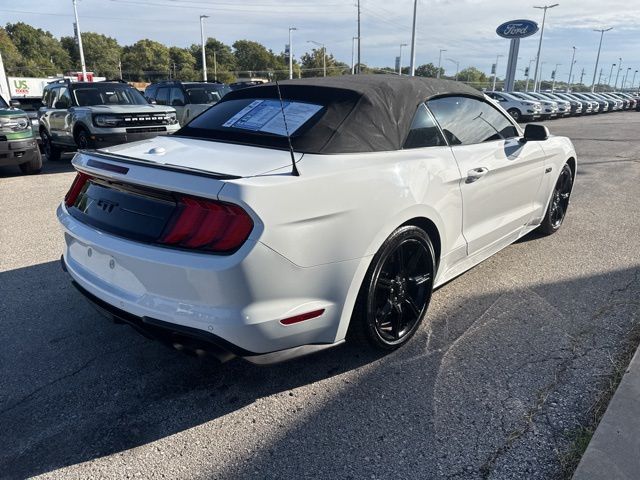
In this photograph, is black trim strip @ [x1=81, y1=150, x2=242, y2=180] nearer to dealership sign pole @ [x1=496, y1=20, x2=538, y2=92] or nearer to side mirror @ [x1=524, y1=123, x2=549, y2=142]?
side mirror @ [x1=524, y1=123, x2=549, y2=142]

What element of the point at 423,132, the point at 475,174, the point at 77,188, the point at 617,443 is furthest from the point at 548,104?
the point at 77,188

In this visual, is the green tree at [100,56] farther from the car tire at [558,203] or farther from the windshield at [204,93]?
the car tire at [558,203]

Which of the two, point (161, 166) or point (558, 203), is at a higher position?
point (161, 166)

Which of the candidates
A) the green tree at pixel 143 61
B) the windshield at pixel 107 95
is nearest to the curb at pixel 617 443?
the windshield at pixel 107 95

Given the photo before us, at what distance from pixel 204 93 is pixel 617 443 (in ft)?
44.4

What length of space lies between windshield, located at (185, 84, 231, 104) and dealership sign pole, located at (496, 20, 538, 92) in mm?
29437

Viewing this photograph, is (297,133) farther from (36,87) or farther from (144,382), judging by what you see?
(36,87)

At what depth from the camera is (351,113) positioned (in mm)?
2945

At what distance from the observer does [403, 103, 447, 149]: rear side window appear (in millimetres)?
3096

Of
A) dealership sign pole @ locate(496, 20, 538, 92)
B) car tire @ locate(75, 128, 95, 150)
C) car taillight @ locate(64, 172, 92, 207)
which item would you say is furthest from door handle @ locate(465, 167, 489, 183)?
dealership sign pole @ locate(496, 20, 538, 92)

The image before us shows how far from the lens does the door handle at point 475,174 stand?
3324mm

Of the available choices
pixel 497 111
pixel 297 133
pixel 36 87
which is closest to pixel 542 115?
pixel 497 111

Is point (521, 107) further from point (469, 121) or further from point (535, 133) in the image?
point (469, 121)

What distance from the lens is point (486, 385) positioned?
8.89ft
